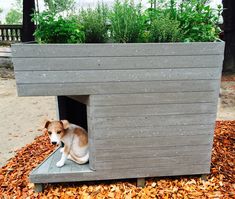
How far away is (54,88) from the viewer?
2.39m

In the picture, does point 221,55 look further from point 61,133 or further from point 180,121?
point 61,133

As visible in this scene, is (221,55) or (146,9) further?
(146,9)

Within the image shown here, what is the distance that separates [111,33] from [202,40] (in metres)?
0.87

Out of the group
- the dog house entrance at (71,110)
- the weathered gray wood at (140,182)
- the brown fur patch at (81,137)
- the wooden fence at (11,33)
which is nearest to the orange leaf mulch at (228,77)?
the dog house entrance at (71,110)

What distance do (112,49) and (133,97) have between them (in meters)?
0.47

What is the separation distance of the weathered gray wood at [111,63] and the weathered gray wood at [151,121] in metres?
0.48

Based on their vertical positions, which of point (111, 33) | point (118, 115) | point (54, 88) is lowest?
point (118, 115)

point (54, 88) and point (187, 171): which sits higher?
point (54, 88)

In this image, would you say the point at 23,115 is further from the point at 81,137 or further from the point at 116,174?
the point at 116,174

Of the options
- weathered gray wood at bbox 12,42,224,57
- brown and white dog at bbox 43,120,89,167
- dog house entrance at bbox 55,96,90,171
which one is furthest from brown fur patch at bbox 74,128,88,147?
weathered gray wood at bbox 12,42,224,57

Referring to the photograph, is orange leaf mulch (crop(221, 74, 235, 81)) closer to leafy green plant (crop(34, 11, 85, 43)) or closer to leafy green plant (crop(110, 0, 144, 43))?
leafy green plant (crop(110, 0, 144, 43))

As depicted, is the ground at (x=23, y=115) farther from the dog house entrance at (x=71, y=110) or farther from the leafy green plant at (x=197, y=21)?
the leafy green plant at (x=197, y=21)

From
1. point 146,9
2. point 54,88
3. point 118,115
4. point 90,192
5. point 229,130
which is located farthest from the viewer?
point 229,130

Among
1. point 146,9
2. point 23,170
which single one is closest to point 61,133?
point 23,170
